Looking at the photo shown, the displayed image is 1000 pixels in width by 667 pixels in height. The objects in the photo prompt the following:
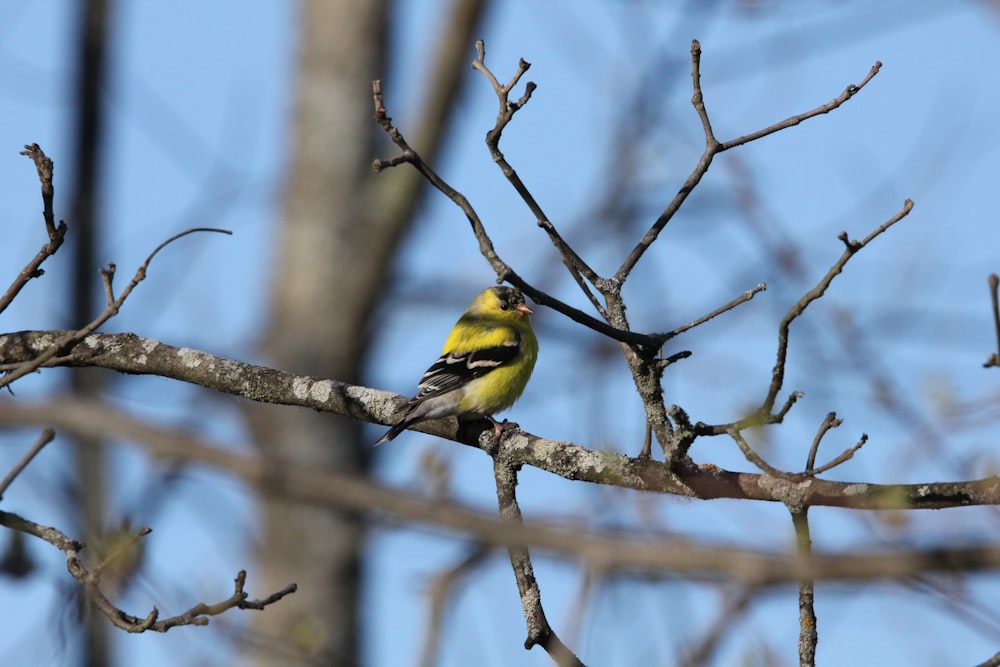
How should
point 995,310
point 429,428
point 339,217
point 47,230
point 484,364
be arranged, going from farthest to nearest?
point 339,217 < point 484,364 < point 429,428 < point 47,230 < point 995,310

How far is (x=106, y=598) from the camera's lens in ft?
10.8

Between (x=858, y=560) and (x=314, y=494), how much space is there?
115 cm

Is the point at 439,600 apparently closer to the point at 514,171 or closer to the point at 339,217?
the point at 514,171

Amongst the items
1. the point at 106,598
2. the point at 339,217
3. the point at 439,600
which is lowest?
the point at 106,598

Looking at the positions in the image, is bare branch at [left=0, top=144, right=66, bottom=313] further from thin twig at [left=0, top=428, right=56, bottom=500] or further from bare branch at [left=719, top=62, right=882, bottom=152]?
bare branch at [left=719, top=62, right=882, bottom=152]

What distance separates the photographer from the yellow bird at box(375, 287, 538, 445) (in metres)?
5.83

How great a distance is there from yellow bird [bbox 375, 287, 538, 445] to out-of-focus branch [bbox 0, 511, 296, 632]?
5.22ft

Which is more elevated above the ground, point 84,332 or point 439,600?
point 439,600

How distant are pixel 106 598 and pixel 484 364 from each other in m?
3.43

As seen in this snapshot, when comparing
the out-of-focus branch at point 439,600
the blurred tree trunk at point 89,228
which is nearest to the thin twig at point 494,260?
the out-of-focus branch at point 439,600

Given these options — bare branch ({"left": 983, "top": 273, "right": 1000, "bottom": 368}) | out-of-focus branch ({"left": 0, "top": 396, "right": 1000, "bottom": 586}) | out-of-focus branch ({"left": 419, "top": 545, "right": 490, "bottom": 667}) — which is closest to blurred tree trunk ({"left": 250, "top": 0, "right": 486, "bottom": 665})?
out-of-focus branch ({"left": 419, "top": 545, "right": 490, "bottom": 667})

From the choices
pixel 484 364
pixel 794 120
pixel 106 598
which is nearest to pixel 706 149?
pixel 794 120

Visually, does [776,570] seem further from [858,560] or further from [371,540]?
[371,540]

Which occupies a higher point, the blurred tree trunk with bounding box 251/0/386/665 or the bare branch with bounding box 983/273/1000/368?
the blurred tree trunk with bounding box 251/0/386/665
